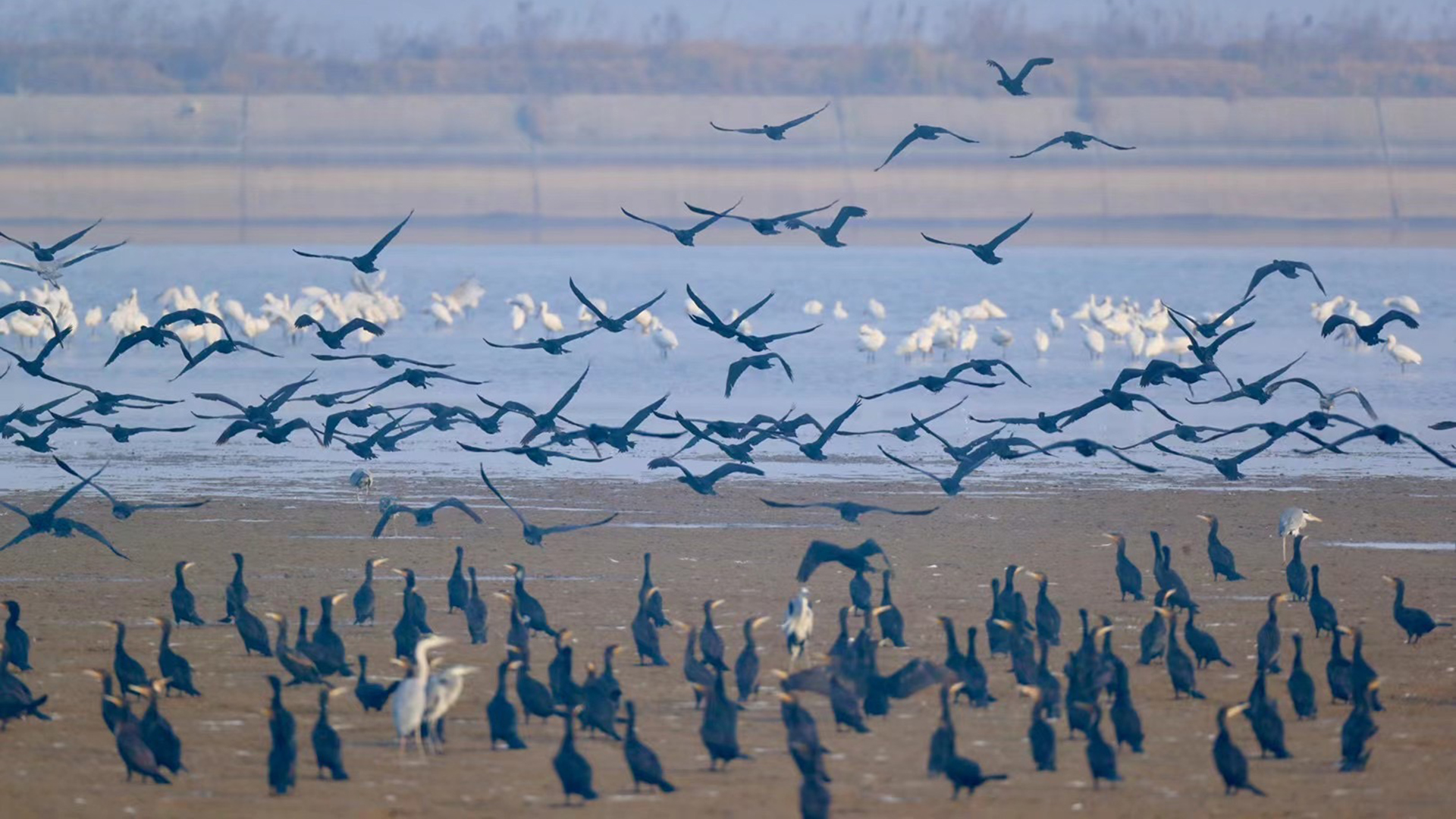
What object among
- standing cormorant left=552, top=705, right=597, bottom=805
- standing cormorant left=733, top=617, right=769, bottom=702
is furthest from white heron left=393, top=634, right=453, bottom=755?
standing cormorant left=733, top=617, right=769, bottom=702

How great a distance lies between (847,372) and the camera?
31.6 meters

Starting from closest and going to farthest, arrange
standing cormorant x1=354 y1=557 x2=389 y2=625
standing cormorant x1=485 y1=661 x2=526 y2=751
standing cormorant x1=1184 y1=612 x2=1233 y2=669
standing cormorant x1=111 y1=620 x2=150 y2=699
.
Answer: standing cormorant x1=485 y1=661 x2=526 y2=751 < standing cormorant x1=111 y1=620 x2=150 y2=699 < standing cormorant x1=1184 y1=612 x2=1233 y2=669 < standing cormorant x1=354 y1=557 x2=389 y2=625

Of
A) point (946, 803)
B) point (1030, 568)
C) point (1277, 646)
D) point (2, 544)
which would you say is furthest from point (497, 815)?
point (2, 544)

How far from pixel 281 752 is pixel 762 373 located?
71.5 ft

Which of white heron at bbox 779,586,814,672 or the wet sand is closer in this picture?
the wet sand

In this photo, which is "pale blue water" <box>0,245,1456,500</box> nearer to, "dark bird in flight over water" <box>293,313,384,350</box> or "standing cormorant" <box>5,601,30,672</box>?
"dark bird in flight over water" <box>293,313,384,350</box>

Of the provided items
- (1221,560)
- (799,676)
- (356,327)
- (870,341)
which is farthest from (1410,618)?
(870,341)

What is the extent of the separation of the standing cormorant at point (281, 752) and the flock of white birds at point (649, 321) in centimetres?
2008

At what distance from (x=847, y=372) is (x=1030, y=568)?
16.7 m

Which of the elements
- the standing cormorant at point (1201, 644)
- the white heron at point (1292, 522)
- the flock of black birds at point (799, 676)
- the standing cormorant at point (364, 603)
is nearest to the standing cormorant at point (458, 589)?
the flock of black birds at point (799, 676)

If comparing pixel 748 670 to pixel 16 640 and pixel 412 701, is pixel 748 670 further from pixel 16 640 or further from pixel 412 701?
pixel 16 640

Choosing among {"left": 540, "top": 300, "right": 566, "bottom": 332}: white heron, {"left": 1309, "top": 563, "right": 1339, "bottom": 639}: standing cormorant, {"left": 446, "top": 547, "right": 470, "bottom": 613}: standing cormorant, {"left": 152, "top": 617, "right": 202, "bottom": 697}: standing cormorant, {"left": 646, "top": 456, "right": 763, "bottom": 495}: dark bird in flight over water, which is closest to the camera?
{"left": 152, "top": 617, "right": 202, "bottom": 697}: standing cormorant

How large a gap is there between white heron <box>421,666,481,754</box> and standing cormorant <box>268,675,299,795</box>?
24.8 inches

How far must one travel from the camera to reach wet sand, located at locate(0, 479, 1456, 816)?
9.63 meters
